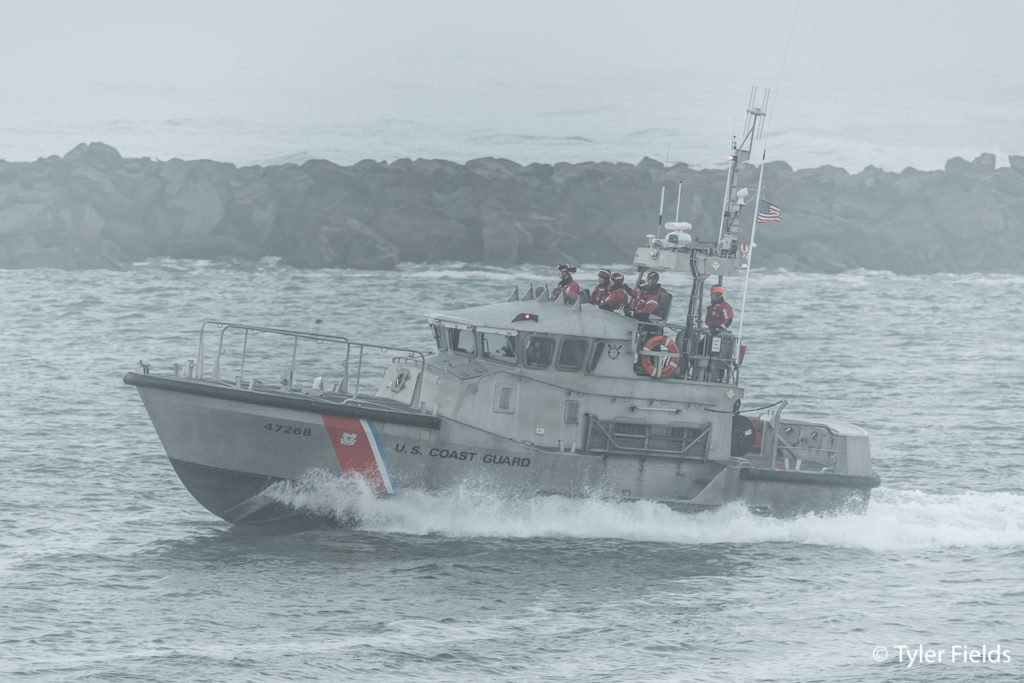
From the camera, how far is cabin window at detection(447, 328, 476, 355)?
21641mm

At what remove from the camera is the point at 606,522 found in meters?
21.4

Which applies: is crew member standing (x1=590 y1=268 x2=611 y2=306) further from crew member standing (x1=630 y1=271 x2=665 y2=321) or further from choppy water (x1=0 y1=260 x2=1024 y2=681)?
choppy water (x1=0 y1=260 x2=1024 y2=681)

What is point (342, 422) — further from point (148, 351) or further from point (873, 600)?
point (148, 351)

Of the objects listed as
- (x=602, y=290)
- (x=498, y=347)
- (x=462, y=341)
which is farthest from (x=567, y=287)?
(x=462, y=341)

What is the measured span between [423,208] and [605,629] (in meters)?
54.8

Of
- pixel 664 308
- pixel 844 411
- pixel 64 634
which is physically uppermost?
pixel 664 308

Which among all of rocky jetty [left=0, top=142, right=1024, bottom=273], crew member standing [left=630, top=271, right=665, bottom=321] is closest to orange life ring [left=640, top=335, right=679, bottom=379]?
crew member standing [left=630, top=271, right=665, bottom=321]

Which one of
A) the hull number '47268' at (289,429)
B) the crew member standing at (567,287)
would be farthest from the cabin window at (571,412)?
the hull number '47268' at (289,429)

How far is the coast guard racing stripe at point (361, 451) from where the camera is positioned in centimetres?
2017

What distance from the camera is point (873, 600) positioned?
764 inches

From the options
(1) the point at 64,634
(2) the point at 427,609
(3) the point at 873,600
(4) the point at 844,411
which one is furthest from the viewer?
(4) the point at 844,411

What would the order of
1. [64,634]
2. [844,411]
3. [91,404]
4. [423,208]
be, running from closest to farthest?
[64,634] < [91,404] < [844,411] < [423,208]

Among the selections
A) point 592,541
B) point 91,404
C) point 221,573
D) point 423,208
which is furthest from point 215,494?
point 423,208

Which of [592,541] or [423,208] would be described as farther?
[423,208]
